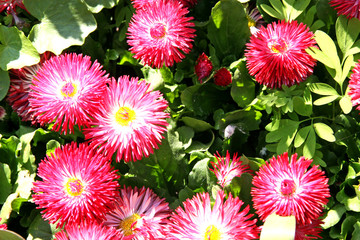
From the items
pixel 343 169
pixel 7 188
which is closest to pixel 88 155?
pixel 7 188

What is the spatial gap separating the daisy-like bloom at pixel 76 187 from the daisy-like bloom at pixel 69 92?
59 mm

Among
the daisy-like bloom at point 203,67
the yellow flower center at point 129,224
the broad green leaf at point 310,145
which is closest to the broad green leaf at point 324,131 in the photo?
the broad green leaf at point 310,145

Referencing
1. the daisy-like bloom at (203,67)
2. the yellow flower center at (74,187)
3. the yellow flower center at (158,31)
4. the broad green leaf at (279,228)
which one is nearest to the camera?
the broad green leaf at (279,228)

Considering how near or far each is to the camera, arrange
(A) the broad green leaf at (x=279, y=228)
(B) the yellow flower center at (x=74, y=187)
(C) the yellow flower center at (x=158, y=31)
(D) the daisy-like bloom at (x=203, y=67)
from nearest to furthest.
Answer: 1. (A) the broad green leaf at (x=279, y=228)
2. (B) the yellow flower center at (x=74, y=187)
3. (C) the yellow flower center at (x=158, y=31)
4. (D) the daisy-like bloom at (x=203, y=67)

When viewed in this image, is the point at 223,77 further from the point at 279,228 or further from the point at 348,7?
the point at 279,228

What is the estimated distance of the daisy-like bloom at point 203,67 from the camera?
39.1 inches

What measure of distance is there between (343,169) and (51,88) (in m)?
0.57

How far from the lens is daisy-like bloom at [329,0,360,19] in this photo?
850mm

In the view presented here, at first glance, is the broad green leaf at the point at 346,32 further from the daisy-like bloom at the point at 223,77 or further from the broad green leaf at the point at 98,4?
the broad green leaf at the point at 98,4

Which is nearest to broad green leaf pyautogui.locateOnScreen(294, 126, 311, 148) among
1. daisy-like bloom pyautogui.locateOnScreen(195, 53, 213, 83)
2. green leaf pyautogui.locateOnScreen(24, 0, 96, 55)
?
daisy-like bloom pyautogui.locateOnScreen(195, 53, 213, 83)

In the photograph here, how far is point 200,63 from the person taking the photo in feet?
3.26

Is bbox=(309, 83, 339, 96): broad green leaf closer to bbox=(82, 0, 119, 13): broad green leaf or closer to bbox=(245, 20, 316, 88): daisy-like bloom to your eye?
bbox=(245, 20, 316, 88): daisy-like bloom

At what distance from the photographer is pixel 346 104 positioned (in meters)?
0.83

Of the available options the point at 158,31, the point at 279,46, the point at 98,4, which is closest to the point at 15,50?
the point at 98,4
